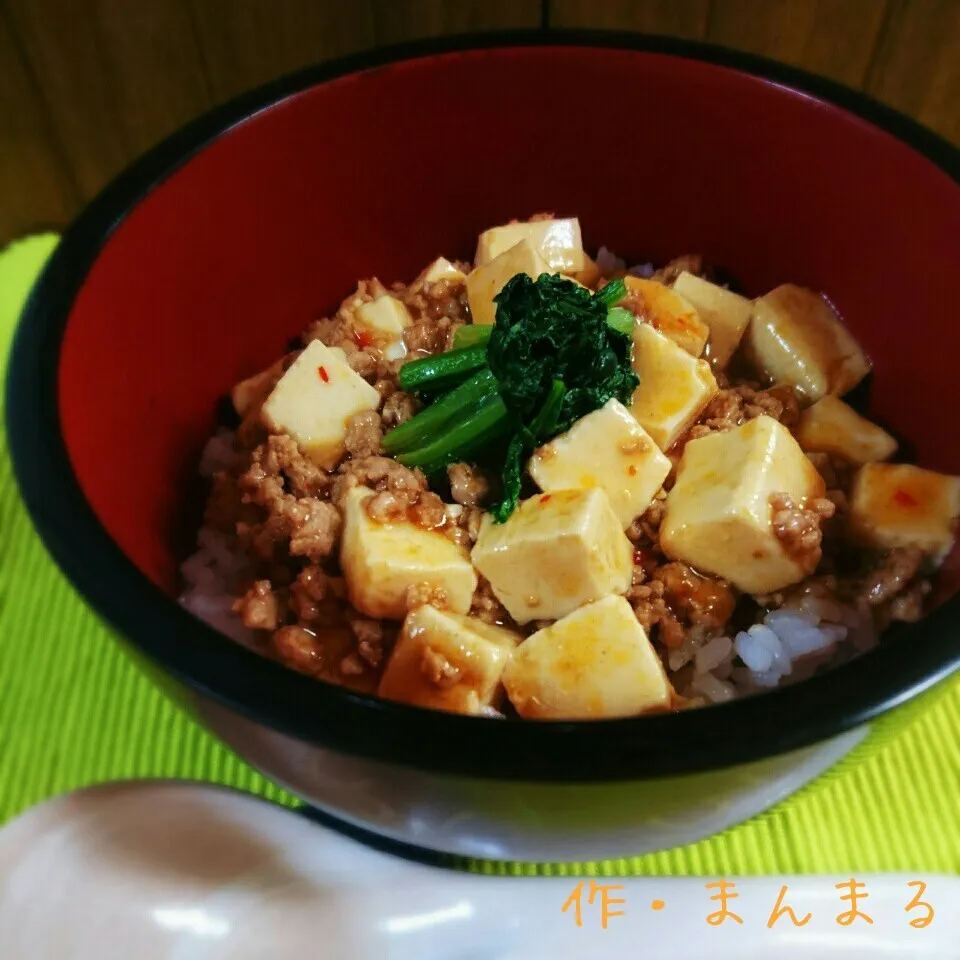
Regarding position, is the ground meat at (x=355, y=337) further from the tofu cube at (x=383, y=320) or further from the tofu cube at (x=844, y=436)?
the tofu cube at (x=844, y=436)

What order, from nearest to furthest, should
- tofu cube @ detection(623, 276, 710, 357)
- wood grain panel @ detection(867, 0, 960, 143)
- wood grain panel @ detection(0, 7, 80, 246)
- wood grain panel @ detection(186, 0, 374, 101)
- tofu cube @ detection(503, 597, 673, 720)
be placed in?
tofu cube @ detection(503, 597, 673, 720), tofu cube @ detection(623, 276, 710, 357), wood grain panel @ detection(867, 0, 960, 143), wood grain panel @ detection(186, 0, 374, 101), wood grain panel @ detection(0, 7, 80, 246)

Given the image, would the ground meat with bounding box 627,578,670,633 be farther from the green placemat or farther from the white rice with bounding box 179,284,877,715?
the green placemat

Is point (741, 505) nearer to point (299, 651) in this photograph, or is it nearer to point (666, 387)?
point (666, 387)

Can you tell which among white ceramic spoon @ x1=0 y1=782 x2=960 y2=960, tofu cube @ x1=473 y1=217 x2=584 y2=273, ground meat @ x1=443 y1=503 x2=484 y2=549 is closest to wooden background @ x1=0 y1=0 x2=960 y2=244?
tofu cube @ x1=473 y1=217 x2=584 y2=273

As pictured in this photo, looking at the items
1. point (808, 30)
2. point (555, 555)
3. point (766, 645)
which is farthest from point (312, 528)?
point (808, 30)

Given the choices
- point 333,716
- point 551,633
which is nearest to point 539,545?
point 551,633

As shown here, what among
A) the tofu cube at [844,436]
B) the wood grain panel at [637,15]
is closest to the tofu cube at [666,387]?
the tofu cube at [844,436]
